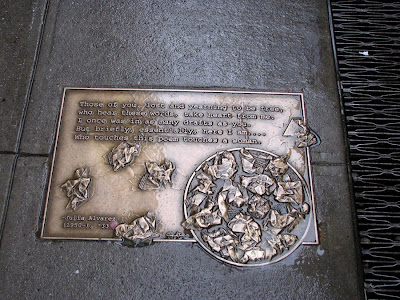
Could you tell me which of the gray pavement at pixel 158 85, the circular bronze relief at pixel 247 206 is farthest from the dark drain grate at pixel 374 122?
the circular bronze relief at pixel 247 206

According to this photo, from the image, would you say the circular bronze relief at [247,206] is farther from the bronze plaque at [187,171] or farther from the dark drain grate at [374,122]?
the dark drain grate at [374,122]

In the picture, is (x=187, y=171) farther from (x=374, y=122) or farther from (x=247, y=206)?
(x=374, y=122)

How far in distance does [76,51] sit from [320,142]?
2.72m

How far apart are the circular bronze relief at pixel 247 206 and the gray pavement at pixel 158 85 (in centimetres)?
14

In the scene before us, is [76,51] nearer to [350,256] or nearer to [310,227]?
[310,227]

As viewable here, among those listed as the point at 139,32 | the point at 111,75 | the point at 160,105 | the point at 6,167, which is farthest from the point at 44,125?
the point at 139,32

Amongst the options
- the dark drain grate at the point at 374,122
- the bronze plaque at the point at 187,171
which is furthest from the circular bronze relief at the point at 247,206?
the dark drain grate at the point at 374,122

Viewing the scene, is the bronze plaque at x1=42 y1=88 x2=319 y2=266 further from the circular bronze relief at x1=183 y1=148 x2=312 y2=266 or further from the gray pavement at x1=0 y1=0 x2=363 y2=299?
A: the gray pavement at x1=0 y1=0 x2=363 y2=299

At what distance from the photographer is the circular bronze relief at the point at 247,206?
9.21 feet

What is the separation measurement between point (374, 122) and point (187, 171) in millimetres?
1956

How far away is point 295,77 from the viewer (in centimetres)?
341

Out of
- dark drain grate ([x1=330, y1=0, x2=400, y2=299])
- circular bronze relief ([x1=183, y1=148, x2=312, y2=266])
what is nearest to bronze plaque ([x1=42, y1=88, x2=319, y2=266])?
circular bronze relief ([x1=183, y1=148, x2=312, y2=266])

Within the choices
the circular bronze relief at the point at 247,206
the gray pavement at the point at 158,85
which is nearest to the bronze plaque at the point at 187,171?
the circular bronze relief at the point at 247,206

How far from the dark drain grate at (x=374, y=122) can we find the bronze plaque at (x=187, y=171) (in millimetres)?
474
